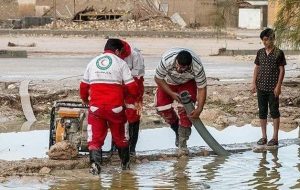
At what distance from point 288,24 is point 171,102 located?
3809 millimetres

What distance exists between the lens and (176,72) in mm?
9422

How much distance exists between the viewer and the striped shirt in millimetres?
9289

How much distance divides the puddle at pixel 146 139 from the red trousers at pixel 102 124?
137cm

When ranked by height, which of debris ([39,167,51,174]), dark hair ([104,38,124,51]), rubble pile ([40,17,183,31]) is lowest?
debris ([39,167,51,174])

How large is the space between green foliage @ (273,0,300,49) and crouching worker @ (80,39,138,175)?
507 cm

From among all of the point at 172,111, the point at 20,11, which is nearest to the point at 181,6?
the point at 20,11

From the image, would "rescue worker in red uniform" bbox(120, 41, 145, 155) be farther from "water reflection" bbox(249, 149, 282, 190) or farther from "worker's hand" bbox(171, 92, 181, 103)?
"water reflection" bbox(249, 149, 282, 190)

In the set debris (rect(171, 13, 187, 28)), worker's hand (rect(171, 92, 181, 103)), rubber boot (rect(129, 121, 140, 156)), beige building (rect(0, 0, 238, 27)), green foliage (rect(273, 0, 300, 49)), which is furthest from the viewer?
beige building (rect(0, 0, 238, 27))

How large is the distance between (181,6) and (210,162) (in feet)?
144

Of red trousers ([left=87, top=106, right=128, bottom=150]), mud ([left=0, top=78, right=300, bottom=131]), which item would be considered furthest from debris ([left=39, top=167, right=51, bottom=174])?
mud ([left=0, top=78, right=300, bottom=131])

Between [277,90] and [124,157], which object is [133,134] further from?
[277,90]

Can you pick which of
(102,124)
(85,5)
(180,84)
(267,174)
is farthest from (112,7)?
(102,124)

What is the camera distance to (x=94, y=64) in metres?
8.34

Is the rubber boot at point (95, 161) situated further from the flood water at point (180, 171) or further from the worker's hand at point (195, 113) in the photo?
the worker's hand at point (195, 113)
